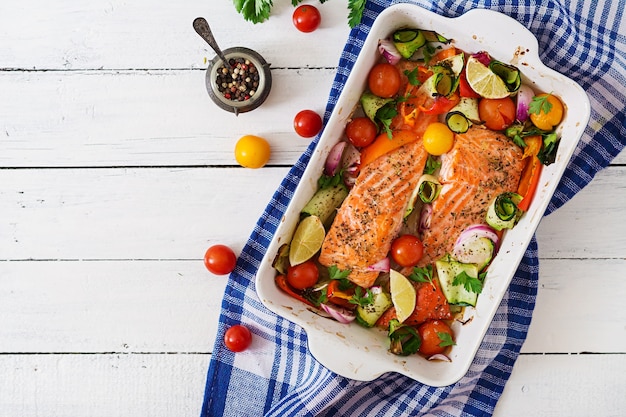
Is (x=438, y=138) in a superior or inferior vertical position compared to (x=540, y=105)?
inferior

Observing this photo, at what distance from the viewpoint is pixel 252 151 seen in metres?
Answer: 2.14

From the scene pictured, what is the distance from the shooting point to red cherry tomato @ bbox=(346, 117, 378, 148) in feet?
6.68

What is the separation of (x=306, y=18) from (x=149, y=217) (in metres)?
0.87

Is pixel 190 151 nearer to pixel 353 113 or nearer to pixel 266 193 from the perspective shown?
pixel 266 193

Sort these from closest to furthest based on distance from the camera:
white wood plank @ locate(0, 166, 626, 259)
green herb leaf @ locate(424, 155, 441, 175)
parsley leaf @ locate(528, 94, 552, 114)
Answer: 1. parsley leaf @ locate(528, 94, 552, 114)
2. green herb leaf @ locate(424, 155, 441, 175)
3. white wood plank @ locate(0, 166, 626, 259)

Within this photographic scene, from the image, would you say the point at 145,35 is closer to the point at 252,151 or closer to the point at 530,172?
the point at 252,151

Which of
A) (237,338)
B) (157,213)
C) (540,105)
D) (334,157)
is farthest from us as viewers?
(157,213)

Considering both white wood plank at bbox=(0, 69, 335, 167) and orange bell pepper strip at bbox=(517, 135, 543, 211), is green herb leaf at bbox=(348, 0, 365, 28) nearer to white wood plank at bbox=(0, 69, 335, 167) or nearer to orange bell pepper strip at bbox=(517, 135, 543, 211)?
white wood plank at bbox=(0, 69, 335, 167)

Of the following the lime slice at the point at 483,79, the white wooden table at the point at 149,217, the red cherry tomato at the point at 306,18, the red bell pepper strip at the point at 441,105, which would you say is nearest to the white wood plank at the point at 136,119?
the white wooden table at the point at 149,217

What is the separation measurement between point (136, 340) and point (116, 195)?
1.71 ft

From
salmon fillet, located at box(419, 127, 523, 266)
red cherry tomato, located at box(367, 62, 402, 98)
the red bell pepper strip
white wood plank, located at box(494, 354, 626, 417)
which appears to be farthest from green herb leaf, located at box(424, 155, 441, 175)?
white wood plank, located at box(494, 354, 626, 417)

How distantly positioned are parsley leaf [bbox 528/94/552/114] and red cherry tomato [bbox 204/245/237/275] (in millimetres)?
1075

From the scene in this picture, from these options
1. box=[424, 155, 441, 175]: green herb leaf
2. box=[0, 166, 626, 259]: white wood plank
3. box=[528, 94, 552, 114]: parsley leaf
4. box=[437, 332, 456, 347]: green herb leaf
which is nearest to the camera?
box=[528, 94, 552, 114]: parsley leaf

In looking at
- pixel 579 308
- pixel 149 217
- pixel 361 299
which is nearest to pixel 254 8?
pixel 149 217
